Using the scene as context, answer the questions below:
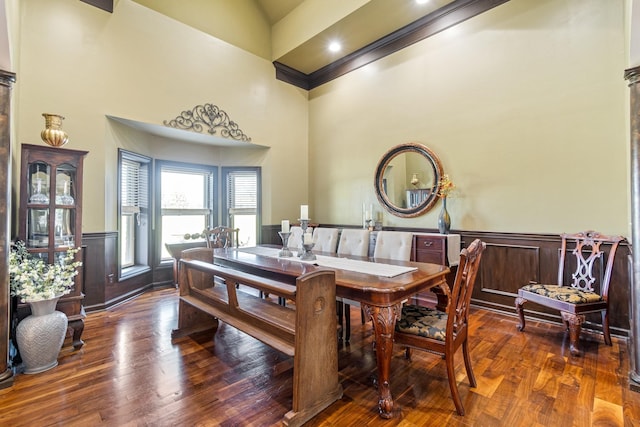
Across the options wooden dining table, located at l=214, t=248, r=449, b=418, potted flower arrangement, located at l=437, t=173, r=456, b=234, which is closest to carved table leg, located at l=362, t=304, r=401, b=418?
wooden dining table, located at l=214, t=248, r=449, b=418

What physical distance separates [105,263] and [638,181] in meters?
5.06

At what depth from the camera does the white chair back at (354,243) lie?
10.7 ft

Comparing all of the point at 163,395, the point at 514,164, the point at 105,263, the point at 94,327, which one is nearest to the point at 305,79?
the point at 514,164

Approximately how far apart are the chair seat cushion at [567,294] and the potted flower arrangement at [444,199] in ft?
3.84

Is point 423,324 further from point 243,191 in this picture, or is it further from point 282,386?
point 243,191

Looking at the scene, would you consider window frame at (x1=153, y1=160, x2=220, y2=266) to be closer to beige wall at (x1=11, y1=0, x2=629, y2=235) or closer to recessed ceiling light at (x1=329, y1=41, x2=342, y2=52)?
beige wall at (x1=11, y1=0, x2=629, y2=235)

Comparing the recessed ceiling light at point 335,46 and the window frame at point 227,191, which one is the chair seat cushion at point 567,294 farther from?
the recessed ceiling light at point 335,46

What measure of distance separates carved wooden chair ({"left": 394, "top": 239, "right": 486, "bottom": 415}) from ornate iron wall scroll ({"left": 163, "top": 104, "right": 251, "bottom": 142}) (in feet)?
12.9

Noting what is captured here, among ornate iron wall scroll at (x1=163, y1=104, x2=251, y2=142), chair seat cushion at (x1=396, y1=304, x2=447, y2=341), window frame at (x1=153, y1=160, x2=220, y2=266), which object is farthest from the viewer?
window frame at (x1=153, y1=160, x2=220, y2=266)

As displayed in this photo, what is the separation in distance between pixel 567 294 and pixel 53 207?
→ 4.51 meters

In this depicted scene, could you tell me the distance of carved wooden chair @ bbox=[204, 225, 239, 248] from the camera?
13.7 feet

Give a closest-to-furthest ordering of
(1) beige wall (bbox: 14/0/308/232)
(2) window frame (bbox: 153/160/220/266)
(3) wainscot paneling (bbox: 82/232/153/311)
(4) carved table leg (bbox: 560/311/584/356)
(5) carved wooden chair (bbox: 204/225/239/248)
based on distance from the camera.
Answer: (4) carved table leg (bbox: 560/311/584/356)
(1) beige wall (bbox: 14/0/308/232)
(3) wainscot paneling (bbox: 82/232/153/311)
(5) carved wooden chair (bbox: 204/225/239/248)
(2) window frame (bbox: 153/160/220/266)

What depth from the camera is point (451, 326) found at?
1.79 meters

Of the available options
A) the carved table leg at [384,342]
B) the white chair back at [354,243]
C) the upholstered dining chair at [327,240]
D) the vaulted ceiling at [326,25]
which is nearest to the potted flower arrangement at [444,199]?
the white chair back at [354,243]
